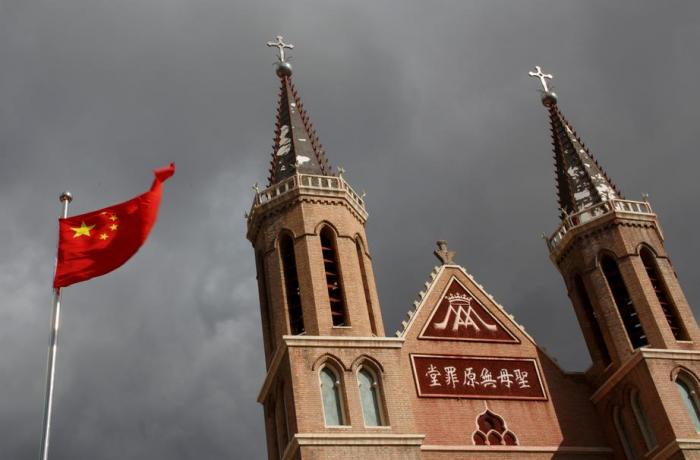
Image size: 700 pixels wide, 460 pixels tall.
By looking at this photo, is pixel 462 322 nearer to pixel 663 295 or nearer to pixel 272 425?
pixel 663 295

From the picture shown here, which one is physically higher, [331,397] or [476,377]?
[476,377]

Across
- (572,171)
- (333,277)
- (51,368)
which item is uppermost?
(572,171)

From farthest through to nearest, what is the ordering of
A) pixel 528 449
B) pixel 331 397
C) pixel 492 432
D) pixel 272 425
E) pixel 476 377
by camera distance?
1. pixel 476 377
2. pixel 272 425
3. pixel 492 432
4. pixel 528 449
5. pixel 331 397

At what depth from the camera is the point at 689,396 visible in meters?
29.7

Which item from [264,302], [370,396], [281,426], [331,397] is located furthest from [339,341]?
[264,302]

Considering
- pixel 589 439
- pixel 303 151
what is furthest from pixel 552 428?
pixel 303 151

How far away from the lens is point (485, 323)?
1268 inches

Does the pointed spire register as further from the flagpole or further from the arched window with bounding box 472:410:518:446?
the flagpole

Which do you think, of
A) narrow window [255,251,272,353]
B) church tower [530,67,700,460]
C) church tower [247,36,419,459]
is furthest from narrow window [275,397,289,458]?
church tower [530,67,700,460]

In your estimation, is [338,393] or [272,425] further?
[272,425]

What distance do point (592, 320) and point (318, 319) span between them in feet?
33.8

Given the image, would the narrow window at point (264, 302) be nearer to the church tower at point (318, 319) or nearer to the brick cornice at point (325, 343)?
the church tower at point (318, 319)

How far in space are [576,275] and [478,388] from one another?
675 centimetres

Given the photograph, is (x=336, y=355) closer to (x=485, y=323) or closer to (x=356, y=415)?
(x=356, y=415)
